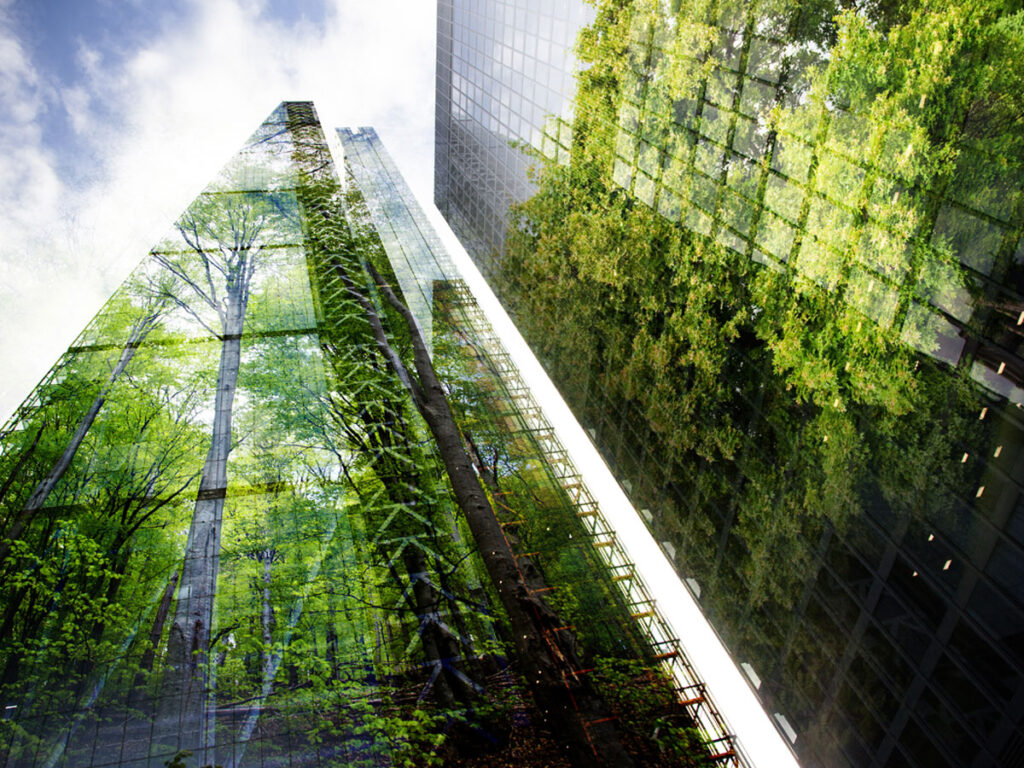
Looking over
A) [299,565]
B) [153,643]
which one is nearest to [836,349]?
[299,565]

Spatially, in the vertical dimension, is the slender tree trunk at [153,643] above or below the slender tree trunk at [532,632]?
above

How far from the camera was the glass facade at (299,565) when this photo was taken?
1069cm

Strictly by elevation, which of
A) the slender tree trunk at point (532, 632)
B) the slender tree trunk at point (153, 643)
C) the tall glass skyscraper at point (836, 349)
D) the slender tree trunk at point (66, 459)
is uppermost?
the tall glass skyscraper at point (836, 349)

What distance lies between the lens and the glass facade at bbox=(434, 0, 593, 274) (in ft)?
75.8

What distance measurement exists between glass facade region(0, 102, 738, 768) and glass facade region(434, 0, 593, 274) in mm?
10445

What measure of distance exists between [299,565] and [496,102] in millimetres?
24931

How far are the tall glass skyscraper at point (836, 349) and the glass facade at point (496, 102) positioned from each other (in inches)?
128

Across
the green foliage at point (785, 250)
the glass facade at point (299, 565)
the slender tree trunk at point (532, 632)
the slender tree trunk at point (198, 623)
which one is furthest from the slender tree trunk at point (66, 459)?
the green foliage at point (785, 250)

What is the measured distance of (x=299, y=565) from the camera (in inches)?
514

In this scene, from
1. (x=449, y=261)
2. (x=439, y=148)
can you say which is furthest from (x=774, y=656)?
(x=439, y=148)

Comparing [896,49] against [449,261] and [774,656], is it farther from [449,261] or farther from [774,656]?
[449,261]

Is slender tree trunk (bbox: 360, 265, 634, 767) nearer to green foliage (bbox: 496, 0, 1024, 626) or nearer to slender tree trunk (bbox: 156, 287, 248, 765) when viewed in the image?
green foliage (bbox: 496, 0, 1024, 626)

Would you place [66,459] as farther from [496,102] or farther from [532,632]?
[496,102]

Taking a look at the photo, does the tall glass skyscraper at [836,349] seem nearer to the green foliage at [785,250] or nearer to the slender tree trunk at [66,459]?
the green foliage at [785,250]
